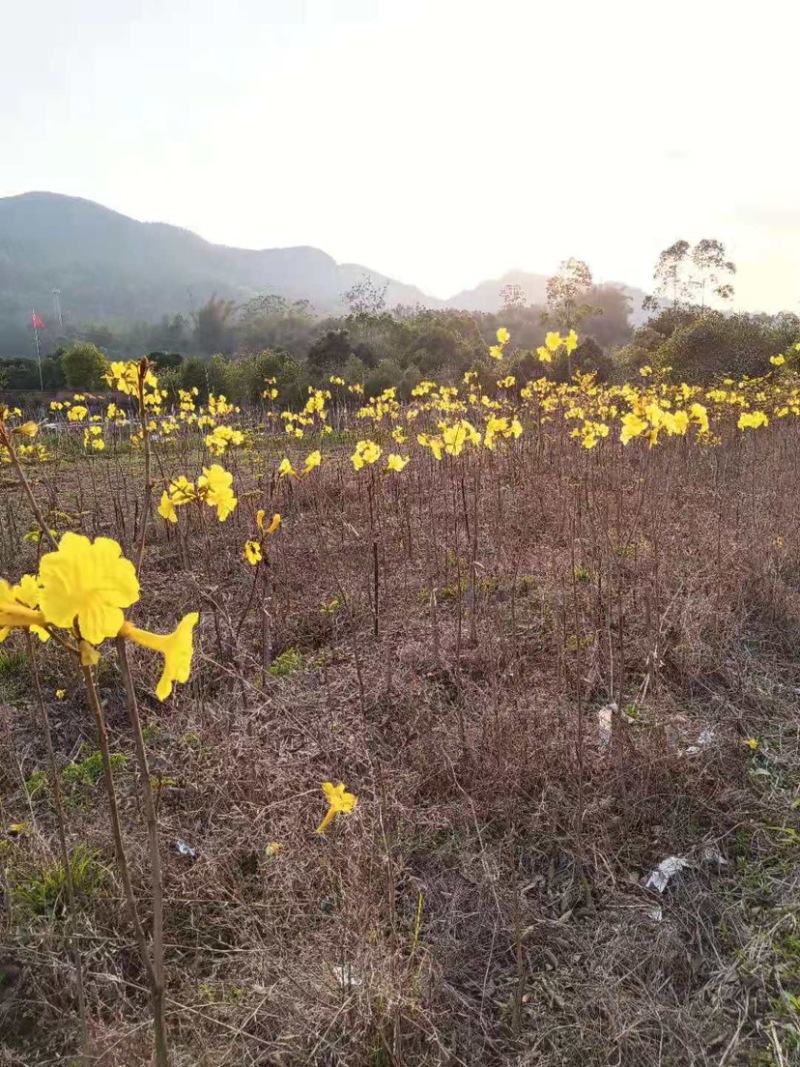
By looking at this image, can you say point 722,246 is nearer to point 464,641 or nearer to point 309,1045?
point 464,641

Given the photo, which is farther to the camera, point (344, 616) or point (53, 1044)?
Result: point (344, 616)

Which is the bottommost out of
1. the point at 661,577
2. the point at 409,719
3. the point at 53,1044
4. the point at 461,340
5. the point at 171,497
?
the point at 53,1044

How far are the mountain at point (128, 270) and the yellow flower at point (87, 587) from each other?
3938 inches

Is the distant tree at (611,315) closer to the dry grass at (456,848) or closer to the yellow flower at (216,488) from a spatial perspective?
the dry grass at (456,848)

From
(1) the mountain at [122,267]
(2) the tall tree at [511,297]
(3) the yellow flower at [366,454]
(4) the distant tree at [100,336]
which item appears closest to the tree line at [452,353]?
(2) the tall tree at [511,297]

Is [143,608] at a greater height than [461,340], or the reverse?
[461,340]

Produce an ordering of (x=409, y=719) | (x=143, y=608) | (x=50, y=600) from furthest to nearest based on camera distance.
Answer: (x=143, y=608)
(x=409, y=719)
(x=50, y=600)

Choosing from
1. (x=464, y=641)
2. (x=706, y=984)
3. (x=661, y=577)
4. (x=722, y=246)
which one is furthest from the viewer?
(x=722, y=246)

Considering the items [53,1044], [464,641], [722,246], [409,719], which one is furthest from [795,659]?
[722,246]

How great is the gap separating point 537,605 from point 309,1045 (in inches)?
104

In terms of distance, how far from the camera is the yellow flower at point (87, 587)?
2.64 ft

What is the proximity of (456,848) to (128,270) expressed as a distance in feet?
525

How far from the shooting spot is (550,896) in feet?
6.67

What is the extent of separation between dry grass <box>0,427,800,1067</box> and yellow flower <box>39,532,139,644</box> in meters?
0.81
